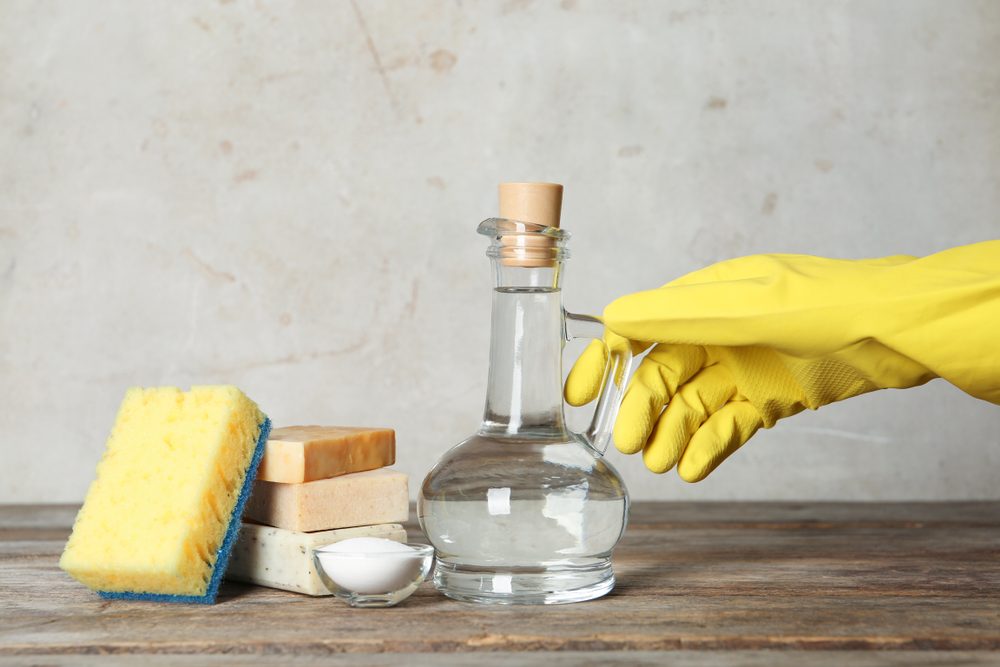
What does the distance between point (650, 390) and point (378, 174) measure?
843 millimetres

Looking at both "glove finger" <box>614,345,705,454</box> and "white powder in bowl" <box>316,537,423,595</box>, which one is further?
"glove finger" <box>614,345,705,454</box>

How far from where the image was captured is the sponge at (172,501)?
0.77 meters

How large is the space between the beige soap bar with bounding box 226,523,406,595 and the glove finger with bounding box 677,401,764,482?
0.26 metres

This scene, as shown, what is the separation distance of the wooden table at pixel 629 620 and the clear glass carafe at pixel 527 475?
0.09 feet

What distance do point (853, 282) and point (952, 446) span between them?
1.00 meters

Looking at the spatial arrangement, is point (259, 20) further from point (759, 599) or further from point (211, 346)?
point (759, 599)

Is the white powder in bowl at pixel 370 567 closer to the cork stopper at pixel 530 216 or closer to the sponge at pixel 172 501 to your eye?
the sponge at pixel 172 501

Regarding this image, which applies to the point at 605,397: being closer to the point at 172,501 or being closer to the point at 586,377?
the point at 586,377

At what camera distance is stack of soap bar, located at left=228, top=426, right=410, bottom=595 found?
814mm

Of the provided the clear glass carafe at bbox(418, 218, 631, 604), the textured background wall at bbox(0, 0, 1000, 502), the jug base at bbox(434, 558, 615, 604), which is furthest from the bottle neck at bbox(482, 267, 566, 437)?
the textured background wall at bbox(0, 0, 1000, 502)

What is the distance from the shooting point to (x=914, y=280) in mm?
821

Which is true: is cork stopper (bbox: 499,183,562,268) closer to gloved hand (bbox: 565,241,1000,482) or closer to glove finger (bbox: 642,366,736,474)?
gloved hand (bbox: 565,241,1000,482)

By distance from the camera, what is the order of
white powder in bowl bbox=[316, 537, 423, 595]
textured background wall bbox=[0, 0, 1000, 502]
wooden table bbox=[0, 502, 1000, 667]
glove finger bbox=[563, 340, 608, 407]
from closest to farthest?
wooden table bbox=[0, 502, 1000, 667] → white powder in bowl bbox=[316, 537, 423, 595] → glove finger bbox=[563, 340, 608, 407] → textured background wall bbox=[0, 0, 1000, 502]

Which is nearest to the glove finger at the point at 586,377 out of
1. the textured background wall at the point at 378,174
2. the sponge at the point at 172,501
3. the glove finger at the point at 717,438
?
the glove finger at the point at 717,438
